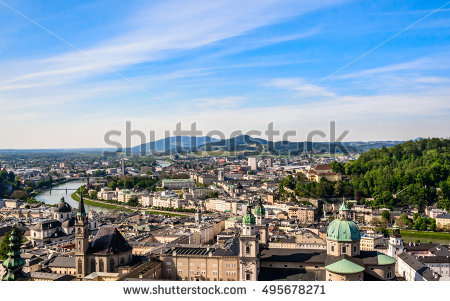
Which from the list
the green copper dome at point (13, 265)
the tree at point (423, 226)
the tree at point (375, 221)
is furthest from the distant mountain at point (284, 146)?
the green copper dome at point (13, 265)

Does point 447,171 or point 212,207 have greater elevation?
point 447,171

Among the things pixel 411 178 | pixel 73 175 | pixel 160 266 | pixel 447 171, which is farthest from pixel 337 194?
pixel 73 175

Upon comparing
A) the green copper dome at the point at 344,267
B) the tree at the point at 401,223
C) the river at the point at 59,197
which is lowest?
the river at the point at 59,197

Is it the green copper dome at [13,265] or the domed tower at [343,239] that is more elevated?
the green copper dome at [13,265]

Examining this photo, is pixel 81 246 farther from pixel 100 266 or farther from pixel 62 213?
pixel 62 213

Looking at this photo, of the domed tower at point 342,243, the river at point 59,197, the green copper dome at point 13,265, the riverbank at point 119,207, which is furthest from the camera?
the river at point 59,197

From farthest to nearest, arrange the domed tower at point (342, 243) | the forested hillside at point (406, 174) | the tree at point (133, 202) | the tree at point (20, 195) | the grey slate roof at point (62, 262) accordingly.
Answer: the tree at point (20, 195), the tree at point (133, 202), the forested hillside at point (406, 174), the grey slate roof at point (62, 262), the domed tower at point (342, 243)

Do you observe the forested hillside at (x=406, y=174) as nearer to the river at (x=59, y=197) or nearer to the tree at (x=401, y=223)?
the tree at (x=401, y=223)

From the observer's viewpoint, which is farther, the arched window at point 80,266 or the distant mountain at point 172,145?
the distant mountain at point 172,145

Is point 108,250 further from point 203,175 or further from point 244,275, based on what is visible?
point 203,175
